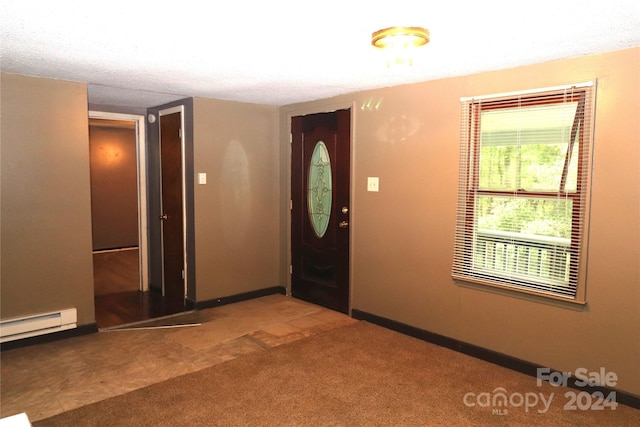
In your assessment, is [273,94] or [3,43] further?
[273,94]

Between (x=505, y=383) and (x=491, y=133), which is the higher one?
(x=491, y=133)

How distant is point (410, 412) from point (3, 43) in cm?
322

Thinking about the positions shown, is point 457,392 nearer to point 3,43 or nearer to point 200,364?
point 200,364

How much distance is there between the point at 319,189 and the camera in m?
4.67

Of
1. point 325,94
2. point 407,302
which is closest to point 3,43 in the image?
point 325,94

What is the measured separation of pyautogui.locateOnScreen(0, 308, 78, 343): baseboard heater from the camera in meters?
3.46

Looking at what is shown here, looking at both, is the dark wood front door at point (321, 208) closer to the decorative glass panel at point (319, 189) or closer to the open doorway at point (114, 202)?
the decorative glass panel at point (319, 189)

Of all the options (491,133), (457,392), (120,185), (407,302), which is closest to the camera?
(457,392)

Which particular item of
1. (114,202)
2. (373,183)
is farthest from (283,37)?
(114,202)

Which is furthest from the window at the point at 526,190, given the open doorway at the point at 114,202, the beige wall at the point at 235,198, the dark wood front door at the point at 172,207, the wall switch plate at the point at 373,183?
the open doorway at the point at 114,202

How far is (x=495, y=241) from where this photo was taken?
3285 millimetres

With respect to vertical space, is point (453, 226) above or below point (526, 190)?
below

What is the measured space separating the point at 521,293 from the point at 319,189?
2248 millimetres

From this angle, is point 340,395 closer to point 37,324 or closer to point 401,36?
point 401,36
